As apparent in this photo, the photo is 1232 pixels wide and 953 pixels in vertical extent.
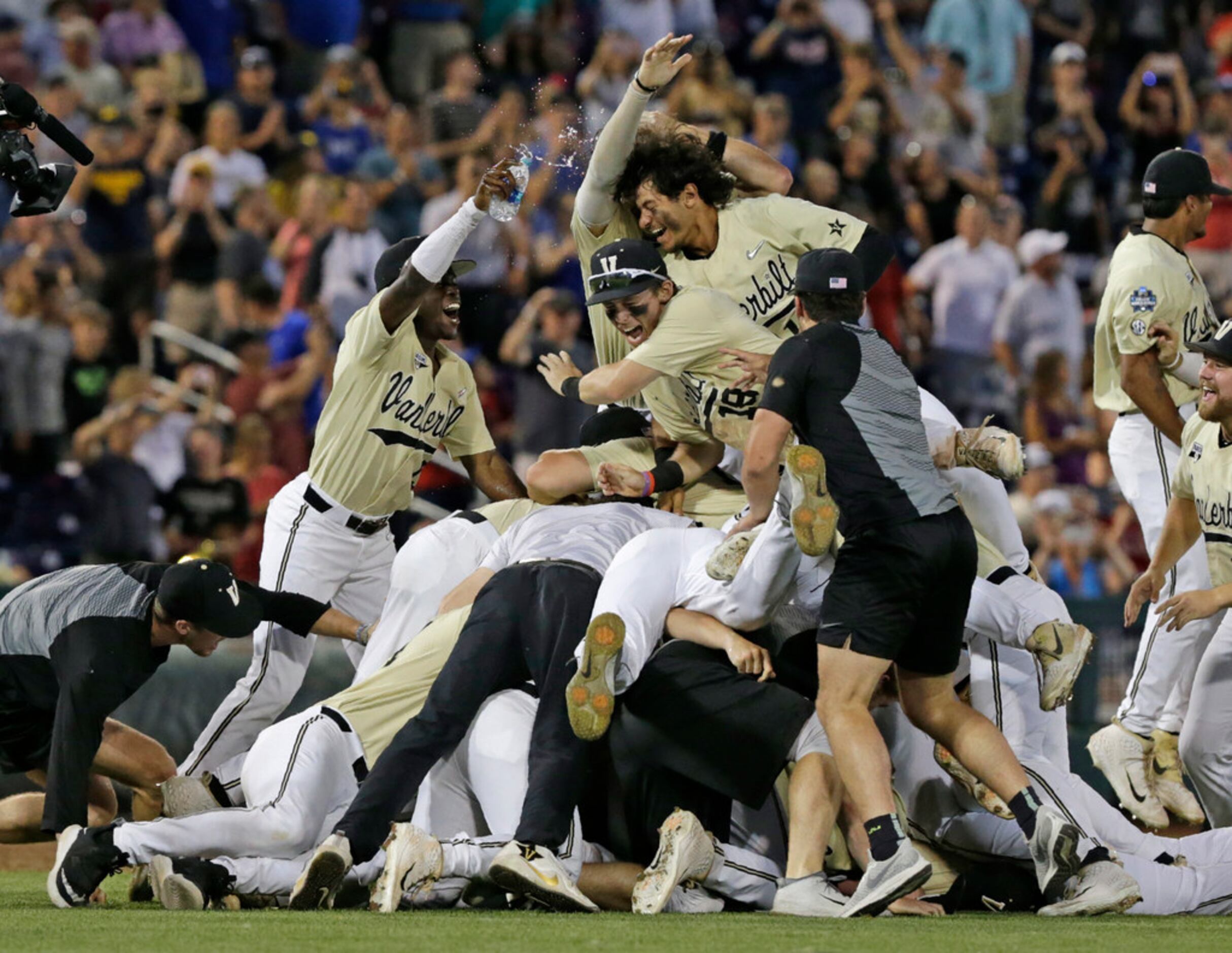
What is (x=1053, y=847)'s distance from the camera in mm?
6164

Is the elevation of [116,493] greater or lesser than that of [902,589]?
lesser

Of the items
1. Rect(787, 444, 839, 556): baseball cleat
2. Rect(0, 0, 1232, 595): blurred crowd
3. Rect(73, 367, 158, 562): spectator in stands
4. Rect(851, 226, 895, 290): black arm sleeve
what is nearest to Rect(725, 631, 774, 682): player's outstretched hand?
Rect(787, 444, 839, 556): baseball cleat

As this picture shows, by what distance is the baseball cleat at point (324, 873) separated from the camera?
6.30 meters

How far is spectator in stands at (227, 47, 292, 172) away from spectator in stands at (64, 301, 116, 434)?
217 centimetres

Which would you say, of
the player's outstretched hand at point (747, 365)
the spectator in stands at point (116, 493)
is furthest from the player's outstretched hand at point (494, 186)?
the spectator in stands at point (116, 493)

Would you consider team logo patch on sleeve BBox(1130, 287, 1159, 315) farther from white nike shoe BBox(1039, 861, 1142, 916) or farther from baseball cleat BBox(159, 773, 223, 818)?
baseball cleat BBox(159, 773, 223, 818)

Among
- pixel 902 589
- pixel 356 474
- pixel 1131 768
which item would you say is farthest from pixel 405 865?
pixel 1131 768

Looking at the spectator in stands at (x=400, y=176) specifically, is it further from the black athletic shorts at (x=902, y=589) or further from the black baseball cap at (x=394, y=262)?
the black athletic shorts at (x=902, y=589)

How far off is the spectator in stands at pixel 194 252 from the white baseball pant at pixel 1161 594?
632 cm

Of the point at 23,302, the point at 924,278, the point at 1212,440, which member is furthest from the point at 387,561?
the point at 924,278

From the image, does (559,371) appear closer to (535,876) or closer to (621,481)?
(621,481)

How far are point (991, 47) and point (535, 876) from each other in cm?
1175

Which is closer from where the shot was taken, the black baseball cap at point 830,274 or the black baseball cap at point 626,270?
the black baseball cap at point 830,274

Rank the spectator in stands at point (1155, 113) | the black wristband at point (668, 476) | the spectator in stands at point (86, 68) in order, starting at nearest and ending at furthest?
the black wristband at point (668, 476) → the spectator in stands at point (86, 68) → the spectator in stands at point (1155, 113)
